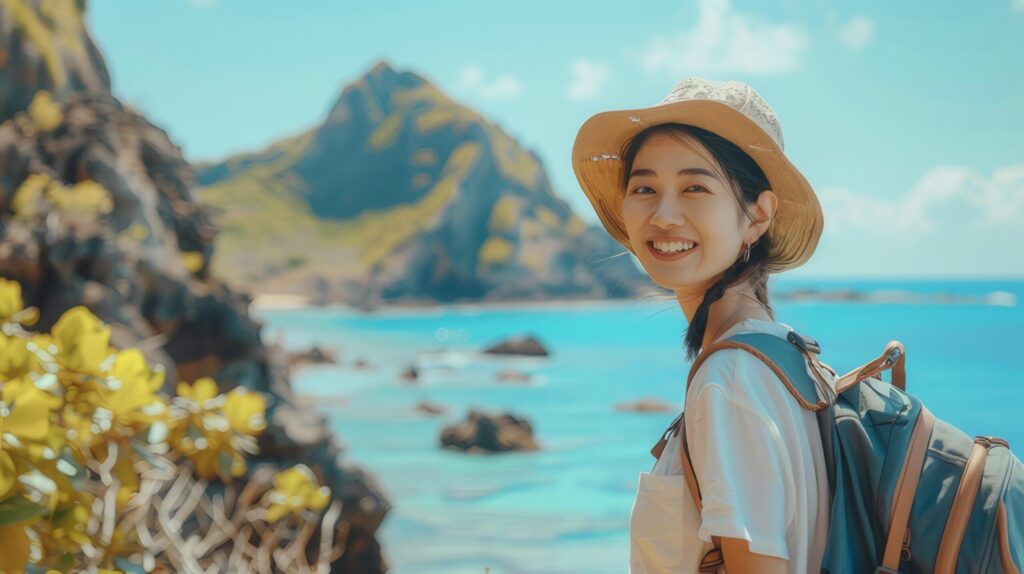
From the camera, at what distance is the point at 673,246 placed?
1.33 meters

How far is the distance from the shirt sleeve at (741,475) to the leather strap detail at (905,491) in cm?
12

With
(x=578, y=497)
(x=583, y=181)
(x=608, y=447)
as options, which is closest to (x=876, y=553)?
(x=583, y=181)

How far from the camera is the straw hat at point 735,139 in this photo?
4.23 ft

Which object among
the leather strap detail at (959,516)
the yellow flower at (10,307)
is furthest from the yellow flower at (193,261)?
the leather strap detail at (959,516)

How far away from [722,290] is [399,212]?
79.3 meters

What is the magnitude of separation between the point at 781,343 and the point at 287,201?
84932 millimetres

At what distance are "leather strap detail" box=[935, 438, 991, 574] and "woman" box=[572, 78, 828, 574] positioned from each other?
14cm

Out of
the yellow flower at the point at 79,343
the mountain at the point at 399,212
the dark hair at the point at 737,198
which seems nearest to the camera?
the dark hair at the point at 737,198

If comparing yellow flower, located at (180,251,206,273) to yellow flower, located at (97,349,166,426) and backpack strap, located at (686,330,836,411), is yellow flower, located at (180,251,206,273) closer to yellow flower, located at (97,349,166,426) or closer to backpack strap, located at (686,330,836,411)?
yellow flower, located at (97,349,166,426)

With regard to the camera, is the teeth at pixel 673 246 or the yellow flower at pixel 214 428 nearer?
the teeth at pixel 673 246

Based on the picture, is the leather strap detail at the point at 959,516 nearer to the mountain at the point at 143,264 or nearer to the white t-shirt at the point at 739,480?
the white t-shirt at the point at 739,480

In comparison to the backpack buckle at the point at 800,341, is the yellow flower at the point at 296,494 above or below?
below

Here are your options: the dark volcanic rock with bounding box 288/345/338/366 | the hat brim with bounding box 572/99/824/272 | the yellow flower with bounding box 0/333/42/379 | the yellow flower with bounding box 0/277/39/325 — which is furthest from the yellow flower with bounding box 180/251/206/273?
the dark volcanic rock with bounding box 288/345/338/366

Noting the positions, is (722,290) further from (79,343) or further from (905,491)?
(79,343)
